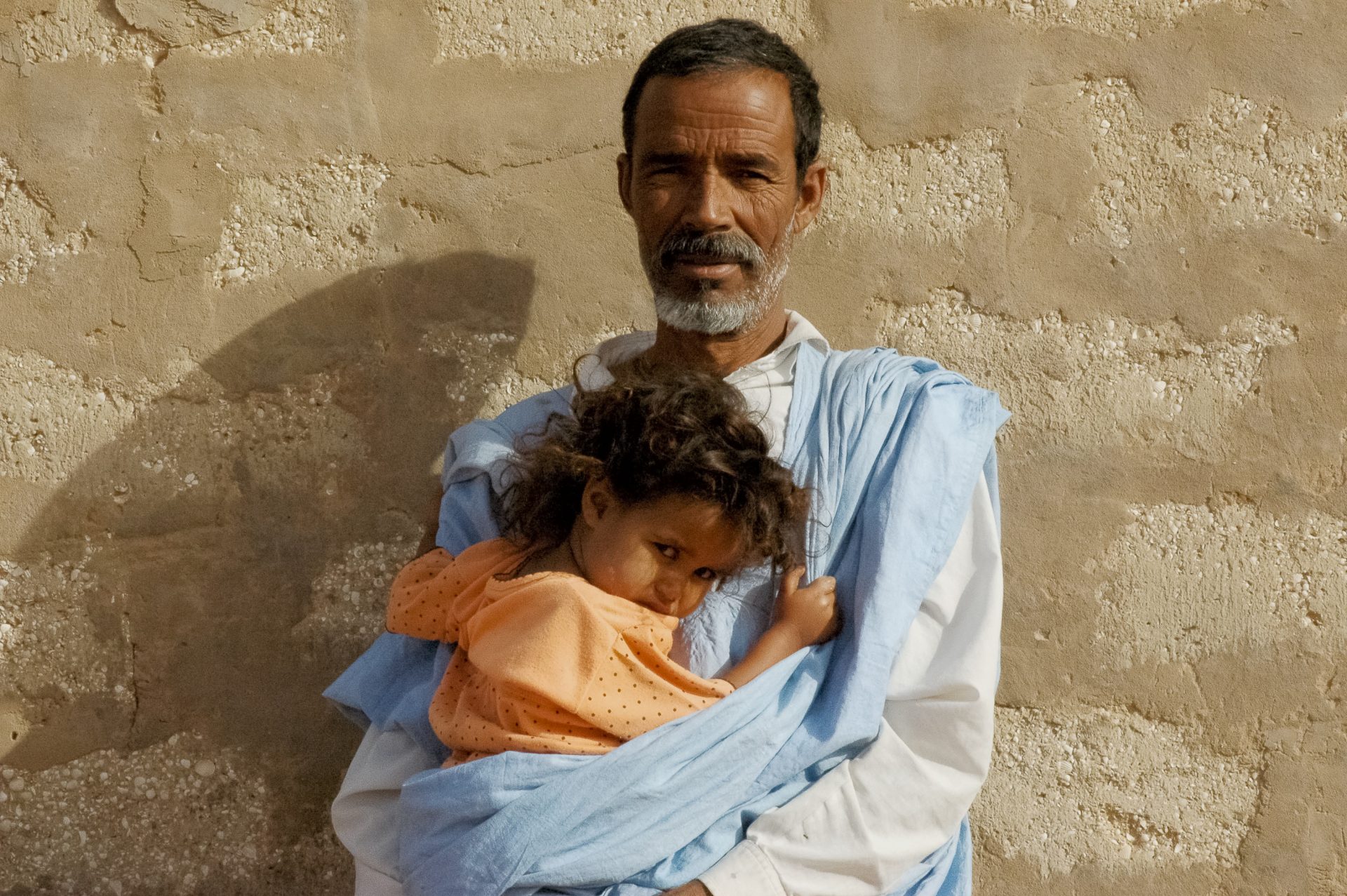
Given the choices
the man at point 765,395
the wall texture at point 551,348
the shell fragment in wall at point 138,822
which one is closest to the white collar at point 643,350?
the man at point 765,395

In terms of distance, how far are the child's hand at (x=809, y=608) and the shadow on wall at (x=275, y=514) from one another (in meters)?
0.96

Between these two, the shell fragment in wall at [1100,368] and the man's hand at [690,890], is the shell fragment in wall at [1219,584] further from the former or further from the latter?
the man's hand at [690,890]

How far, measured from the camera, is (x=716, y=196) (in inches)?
78.1

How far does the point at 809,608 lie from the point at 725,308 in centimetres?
57

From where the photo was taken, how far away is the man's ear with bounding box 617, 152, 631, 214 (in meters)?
2.19

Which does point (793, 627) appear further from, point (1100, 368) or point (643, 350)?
point (1100, 368)

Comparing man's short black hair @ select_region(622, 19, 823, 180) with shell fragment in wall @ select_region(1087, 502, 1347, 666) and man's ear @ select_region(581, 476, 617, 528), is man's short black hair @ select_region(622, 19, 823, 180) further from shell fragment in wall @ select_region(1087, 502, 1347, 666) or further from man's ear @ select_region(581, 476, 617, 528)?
shell fragment in wall @ select_region(1087, 502, 1347, 666)

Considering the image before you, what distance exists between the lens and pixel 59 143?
A: 239 centimetres

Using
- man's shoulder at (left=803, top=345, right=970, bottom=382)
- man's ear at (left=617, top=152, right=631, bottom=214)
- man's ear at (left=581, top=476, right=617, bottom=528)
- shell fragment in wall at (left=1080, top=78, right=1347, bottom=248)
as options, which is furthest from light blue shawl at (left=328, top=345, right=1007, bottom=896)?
shell fragment in wall at (left=1080, top=78, right=1347, bottom=248)

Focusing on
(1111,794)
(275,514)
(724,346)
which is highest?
Answer: (724,346)

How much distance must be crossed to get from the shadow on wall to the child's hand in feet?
3.15

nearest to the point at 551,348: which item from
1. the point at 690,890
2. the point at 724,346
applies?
the point at 724,346

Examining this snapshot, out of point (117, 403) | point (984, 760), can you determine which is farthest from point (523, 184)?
point (984, 760)

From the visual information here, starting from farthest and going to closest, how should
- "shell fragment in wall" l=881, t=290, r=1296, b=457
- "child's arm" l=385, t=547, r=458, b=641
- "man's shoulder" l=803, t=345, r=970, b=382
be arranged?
"shell fragment in wall" l=881, t=290, r=1296, b=457
"man's shoulder" l=803, t=345, r=970, b=382
"child's arm" l=385, t=547, r=458, b=641
